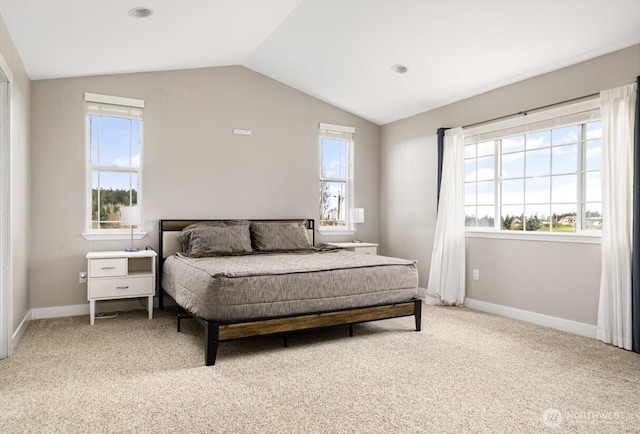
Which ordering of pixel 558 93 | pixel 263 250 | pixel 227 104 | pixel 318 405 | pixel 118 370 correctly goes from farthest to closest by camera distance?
pixel 227 104 < pixel 263 250 < pixel 558 93 < pixel 118 370 < pixel 318 405

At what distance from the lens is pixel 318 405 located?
235 cm

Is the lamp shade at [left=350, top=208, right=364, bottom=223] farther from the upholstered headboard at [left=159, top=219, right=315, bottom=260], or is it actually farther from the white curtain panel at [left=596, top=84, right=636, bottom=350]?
the white curtain panel at [left=596, top=84, right=636, bottom=350]

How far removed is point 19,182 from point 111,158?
1.11m

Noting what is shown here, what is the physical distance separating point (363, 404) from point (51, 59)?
389 cm

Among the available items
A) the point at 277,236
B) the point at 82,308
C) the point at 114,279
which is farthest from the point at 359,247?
the point at 82,308

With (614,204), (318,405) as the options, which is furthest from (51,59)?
(614,204)

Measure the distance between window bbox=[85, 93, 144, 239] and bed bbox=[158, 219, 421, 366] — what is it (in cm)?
56

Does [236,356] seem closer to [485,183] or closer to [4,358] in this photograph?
[4,358]

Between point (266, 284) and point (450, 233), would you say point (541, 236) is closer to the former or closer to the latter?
point (450, 233)

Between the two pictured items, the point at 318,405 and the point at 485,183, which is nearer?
the point at 318,405

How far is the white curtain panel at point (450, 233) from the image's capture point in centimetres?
494

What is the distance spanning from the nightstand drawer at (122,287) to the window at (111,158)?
747mm

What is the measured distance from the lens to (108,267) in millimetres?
4074

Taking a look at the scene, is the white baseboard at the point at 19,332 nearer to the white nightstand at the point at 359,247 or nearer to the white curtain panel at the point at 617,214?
the white nightstand at the point at 359,247
